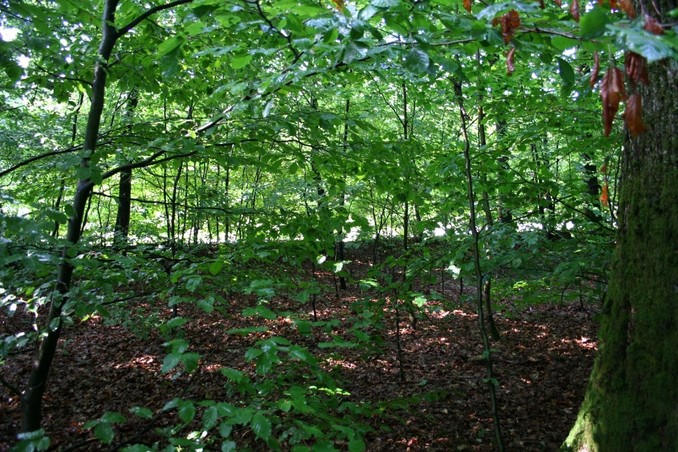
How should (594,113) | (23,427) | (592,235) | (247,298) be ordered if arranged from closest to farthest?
(23,427) < (592,235) < (594,113) < (247,298)

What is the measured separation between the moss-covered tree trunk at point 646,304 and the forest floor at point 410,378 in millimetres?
1122

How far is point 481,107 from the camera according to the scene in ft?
14.6

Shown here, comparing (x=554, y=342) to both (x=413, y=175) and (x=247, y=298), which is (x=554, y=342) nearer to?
(x=413, y=175)

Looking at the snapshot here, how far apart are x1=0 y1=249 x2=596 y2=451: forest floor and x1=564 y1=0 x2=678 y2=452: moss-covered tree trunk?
112 centimetres

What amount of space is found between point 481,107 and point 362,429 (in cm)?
358

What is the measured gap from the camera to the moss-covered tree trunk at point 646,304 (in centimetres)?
200

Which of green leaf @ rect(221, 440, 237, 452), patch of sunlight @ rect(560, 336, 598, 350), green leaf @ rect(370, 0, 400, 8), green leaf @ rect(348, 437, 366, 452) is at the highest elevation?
green leaf @ rect(370, 0, 400, 8)

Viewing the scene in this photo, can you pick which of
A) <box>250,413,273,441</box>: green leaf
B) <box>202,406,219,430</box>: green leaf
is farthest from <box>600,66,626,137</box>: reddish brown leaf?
<box>202,406,219,430</box>: green leaf

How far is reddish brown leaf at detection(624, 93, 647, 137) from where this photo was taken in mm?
1127

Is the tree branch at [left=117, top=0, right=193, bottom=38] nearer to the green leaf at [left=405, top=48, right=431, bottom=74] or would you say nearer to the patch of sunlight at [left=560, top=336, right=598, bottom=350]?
the green leaf at [left=405, top=48, right=431, bottom=74]

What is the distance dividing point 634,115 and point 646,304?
4.61ft

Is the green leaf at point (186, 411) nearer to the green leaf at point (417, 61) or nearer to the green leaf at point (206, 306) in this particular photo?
the green leaf at point (206, 306)

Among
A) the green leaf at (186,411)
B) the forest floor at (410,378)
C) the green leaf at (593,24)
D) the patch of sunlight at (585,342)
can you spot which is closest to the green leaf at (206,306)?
the green leaf at (186,411)

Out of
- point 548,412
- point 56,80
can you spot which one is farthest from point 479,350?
point 56,80
